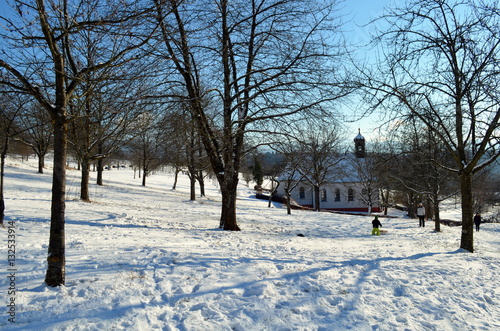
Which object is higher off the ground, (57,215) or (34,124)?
(34,124)

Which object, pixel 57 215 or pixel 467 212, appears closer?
pixel 57 215

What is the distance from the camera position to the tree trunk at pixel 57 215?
Answer: 13.9 feet

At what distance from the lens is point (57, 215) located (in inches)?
167

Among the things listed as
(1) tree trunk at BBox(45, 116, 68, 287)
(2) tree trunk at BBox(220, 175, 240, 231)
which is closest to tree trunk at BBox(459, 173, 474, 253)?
(2) tree trunk at BBox(220, 175, 240, 231)

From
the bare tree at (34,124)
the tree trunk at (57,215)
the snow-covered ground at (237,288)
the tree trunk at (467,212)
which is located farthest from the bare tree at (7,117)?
the tree trunk at (467,212)

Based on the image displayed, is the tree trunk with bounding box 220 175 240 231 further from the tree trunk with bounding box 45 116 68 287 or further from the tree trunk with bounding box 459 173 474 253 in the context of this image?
the tree trunk with bounding box 459 173 474 253

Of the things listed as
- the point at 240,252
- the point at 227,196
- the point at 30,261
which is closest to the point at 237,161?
the point at 227,196

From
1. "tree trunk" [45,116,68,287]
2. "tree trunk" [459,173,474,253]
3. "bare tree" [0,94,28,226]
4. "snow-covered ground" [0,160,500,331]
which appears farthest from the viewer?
"tree trunk" [459,173,474,253]

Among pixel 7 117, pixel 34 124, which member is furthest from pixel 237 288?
pixel 34 124

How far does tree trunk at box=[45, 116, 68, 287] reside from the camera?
166 inches

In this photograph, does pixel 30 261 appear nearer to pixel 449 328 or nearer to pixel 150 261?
pixel 150 261

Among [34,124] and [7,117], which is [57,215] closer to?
[7,117]

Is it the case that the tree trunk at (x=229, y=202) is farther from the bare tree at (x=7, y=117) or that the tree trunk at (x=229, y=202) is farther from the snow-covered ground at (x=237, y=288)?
the bare tree at (x=7, y=117)

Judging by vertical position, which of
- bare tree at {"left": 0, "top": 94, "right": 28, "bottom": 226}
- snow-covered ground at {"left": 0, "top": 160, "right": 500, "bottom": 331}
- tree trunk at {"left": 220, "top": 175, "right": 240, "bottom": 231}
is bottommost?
snow-covered ground at {"left": 0, "top": 160, "right": 500, "bottom": 331}
